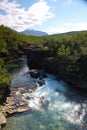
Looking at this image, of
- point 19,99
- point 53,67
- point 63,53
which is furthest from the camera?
point 53,67

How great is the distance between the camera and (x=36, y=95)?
141 ft

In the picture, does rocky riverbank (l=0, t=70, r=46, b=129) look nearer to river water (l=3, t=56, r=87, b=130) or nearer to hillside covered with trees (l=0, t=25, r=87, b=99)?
river water (l=3, t=56, r=87, b=130)

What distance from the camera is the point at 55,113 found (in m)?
34.3

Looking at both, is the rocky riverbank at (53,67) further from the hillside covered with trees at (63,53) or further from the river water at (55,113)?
the river water at (55,113)

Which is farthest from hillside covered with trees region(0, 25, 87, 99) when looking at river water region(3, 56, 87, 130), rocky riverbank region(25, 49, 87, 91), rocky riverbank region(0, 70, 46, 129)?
river water region(3, 56, 87, 130)

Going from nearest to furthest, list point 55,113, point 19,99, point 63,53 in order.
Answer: point 55,113 < point 19,99 < point 63,53

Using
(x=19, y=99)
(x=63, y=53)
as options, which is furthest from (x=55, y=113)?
(x=63, y=53)

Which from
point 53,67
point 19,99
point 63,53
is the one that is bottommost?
point 19,99

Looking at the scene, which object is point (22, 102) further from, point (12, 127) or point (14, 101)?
point (12, 127)

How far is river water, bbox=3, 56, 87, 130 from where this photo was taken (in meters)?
30.2

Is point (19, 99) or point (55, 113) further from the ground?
point (19, 99)

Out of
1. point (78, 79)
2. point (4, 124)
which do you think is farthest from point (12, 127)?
point (78, 79)

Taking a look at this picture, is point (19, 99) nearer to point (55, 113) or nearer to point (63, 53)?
point (55, 113)

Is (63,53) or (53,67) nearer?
(63,53)
